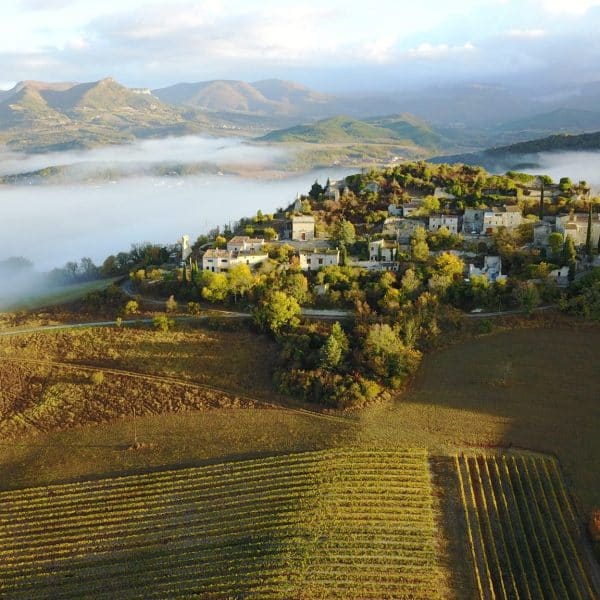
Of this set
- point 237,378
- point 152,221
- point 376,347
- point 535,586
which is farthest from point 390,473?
point 152,221

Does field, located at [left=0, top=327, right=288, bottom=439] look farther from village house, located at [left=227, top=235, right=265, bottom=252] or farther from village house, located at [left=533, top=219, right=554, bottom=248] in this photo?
village house, located at [left=533, top=219, right=554, bottom=248]

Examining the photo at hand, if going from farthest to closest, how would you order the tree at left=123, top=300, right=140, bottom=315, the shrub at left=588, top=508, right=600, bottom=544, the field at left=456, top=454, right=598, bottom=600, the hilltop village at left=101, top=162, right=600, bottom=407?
the tree at left=123, top=300, right=140, bottom=315 → the hilltop village at left=101, top=162, right=600, bottom=407 → the shrub at left=588, top=508, right=600, bottom=544 → the field at left=456, top=454, right=598, bottom=600

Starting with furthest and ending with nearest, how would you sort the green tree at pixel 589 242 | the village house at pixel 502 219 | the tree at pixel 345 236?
1. the village house at pixel 502 219
2. the tree at pixel 345 236
3. the green tree at pixel 589 242

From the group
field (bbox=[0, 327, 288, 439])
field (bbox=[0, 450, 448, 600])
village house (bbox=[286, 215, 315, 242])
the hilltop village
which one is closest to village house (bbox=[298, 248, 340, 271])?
the hilltop village

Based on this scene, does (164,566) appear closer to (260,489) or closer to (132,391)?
(260,489)

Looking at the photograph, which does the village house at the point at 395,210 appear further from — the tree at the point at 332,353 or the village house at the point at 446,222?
the tree at the point at 332,353

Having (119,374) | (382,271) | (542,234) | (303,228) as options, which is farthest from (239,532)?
(542,234)

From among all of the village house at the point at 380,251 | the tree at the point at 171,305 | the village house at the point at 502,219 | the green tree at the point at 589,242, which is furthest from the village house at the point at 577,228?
the tree at the point at 171,305
